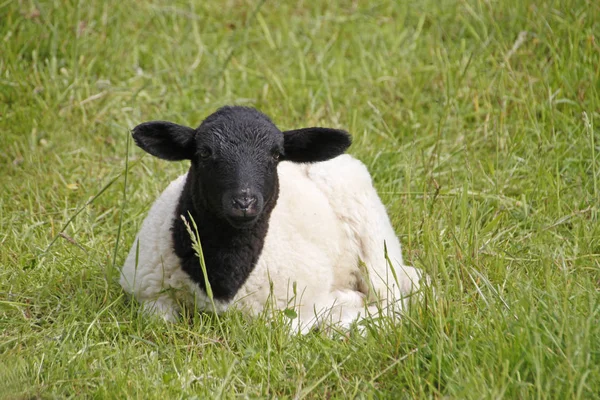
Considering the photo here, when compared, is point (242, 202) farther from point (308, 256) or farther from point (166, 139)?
point (308, 256)

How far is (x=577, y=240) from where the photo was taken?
17.0 ft

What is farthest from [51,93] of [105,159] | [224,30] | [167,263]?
[167,263]

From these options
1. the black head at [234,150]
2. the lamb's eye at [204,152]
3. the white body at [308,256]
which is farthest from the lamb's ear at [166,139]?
the white body at [308,256]

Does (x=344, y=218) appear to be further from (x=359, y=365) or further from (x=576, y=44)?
(x=576, y=44)

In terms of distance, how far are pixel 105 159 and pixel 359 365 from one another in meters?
3.27

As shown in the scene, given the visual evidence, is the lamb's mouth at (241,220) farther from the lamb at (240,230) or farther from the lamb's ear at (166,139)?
the lamb's ear at (166,139)

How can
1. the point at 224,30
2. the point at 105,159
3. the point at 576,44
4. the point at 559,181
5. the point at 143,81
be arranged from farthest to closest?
the point at 224,30 < the point at 143,81 < the point at 576,44 < the point at 105,159 < the point at 559,181

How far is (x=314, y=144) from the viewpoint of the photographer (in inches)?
187

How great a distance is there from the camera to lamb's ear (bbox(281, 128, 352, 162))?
470cm

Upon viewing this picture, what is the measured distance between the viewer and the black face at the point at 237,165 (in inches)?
165

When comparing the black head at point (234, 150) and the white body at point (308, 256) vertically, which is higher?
the black head at point (234, 150)

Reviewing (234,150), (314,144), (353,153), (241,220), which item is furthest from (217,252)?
(353,153)

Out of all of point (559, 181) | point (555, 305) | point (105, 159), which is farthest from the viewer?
point (105, 159)

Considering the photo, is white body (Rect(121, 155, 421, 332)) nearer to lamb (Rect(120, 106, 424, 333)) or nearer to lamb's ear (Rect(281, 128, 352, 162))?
lamb (Rect(120, 106, 424, 333))
